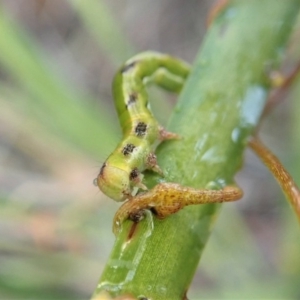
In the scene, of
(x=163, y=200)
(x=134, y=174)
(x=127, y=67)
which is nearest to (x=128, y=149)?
(x=134, y=174)

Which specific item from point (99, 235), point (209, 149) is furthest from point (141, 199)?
point (99, 235)

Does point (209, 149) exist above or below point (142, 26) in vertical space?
below

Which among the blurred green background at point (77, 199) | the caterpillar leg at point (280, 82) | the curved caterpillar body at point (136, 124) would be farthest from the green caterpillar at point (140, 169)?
the blurred green background at point (77, 199)

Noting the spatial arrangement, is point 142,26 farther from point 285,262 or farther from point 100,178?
point 100,178

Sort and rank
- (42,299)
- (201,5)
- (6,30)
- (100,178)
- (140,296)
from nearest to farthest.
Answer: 1. (140,296)
2. (100,178)
3. (42,299)
4. (6,30)
5. (201,5)

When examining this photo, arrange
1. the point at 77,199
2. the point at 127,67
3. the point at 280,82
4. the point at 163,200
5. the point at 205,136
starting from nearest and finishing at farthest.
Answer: the point at 163,200
the point at 205,136
the point at 280,82
the point at 127,67
the point at 77,199

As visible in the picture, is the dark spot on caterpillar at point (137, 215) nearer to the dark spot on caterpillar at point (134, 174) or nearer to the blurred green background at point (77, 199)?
the dark spot on caterpillar at point (134, 174)

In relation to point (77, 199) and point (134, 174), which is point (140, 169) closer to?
point (134, 174)
